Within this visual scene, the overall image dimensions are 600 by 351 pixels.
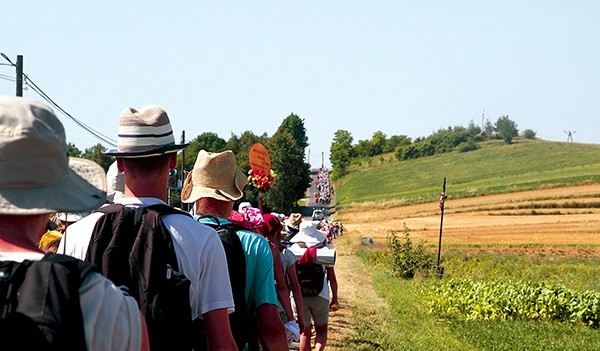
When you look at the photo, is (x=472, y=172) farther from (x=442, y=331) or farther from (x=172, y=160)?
(x=172, y=160)

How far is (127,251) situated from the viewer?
3164 mm

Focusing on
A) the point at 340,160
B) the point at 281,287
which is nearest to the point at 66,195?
the point at 281,287

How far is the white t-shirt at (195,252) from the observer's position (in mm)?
3234

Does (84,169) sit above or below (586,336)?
above

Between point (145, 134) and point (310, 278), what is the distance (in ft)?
20.5

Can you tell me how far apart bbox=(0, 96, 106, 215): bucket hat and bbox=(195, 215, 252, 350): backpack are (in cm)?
192

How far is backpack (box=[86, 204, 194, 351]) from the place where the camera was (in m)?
3.04

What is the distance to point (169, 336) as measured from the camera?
9.99 feet

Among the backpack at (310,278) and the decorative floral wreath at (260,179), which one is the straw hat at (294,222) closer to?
the backpack at (310,278)

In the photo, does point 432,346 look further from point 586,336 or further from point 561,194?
point 561,194

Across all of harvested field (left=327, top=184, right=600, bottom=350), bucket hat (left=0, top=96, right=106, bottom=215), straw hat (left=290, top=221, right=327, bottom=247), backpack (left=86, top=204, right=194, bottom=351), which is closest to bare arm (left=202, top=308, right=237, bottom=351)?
backpack (left=86, top=204, right=194, bottom=351)

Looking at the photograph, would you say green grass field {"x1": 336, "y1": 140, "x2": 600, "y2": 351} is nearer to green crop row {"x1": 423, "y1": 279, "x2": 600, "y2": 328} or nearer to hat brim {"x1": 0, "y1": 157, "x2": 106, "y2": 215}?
green crop row {"x1": 423, "y1": 279, "x2": 600, "y2": 328}

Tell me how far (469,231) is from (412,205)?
91.9ft

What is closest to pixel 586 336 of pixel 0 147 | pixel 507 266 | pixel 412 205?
pixel 0 147
